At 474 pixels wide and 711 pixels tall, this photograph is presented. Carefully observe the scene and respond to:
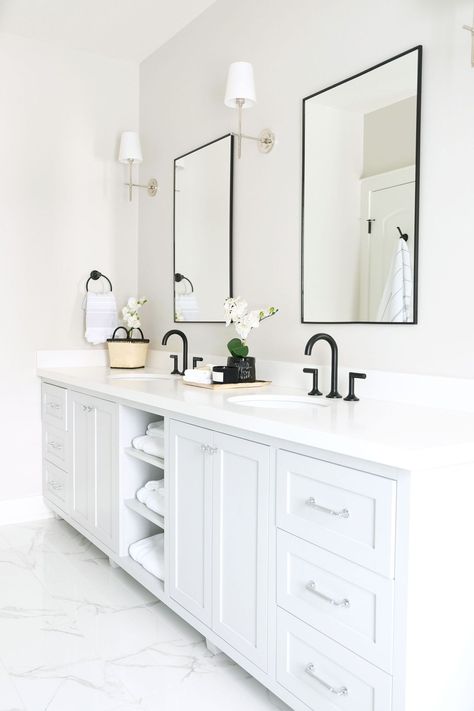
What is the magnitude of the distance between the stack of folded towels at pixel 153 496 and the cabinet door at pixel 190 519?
0.20m

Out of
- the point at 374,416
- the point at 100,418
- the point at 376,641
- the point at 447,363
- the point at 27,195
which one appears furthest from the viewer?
the point at 27,195

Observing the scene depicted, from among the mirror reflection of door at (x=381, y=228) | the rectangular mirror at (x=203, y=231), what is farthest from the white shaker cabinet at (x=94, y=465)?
the mirror reflection of door at (x=381, y=228)

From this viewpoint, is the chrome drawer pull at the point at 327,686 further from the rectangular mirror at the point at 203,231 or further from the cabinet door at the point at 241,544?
the rectangular mirror at the point at 203,231

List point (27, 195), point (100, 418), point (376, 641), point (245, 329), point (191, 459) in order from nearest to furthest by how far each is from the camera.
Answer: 1. point (376, 641)
2. point (191, 459)
3. point (245, 329)
4. point (100, 418)
5. point (27, 195)

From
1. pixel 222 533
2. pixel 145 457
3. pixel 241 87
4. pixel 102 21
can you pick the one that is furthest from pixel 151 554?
pixel 102 21

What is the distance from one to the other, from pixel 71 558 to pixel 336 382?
59.2 inches

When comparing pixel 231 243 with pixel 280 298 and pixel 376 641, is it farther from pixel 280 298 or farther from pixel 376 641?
pixel 376 641

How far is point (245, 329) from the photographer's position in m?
2.35

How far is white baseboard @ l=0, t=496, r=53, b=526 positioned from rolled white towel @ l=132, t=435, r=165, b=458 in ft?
3.89

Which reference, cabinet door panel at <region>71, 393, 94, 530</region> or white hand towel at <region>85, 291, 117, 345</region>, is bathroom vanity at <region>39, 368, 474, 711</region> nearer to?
cabinet door panel at <region>71, 393, 94, 530</region>

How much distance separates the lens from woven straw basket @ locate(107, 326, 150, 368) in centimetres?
320

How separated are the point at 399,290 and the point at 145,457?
43.5 inches

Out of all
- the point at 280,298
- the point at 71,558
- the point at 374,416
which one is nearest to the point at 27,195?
the point at 280,298

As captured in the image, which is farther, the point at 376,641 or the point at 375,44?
the point at 375,44
